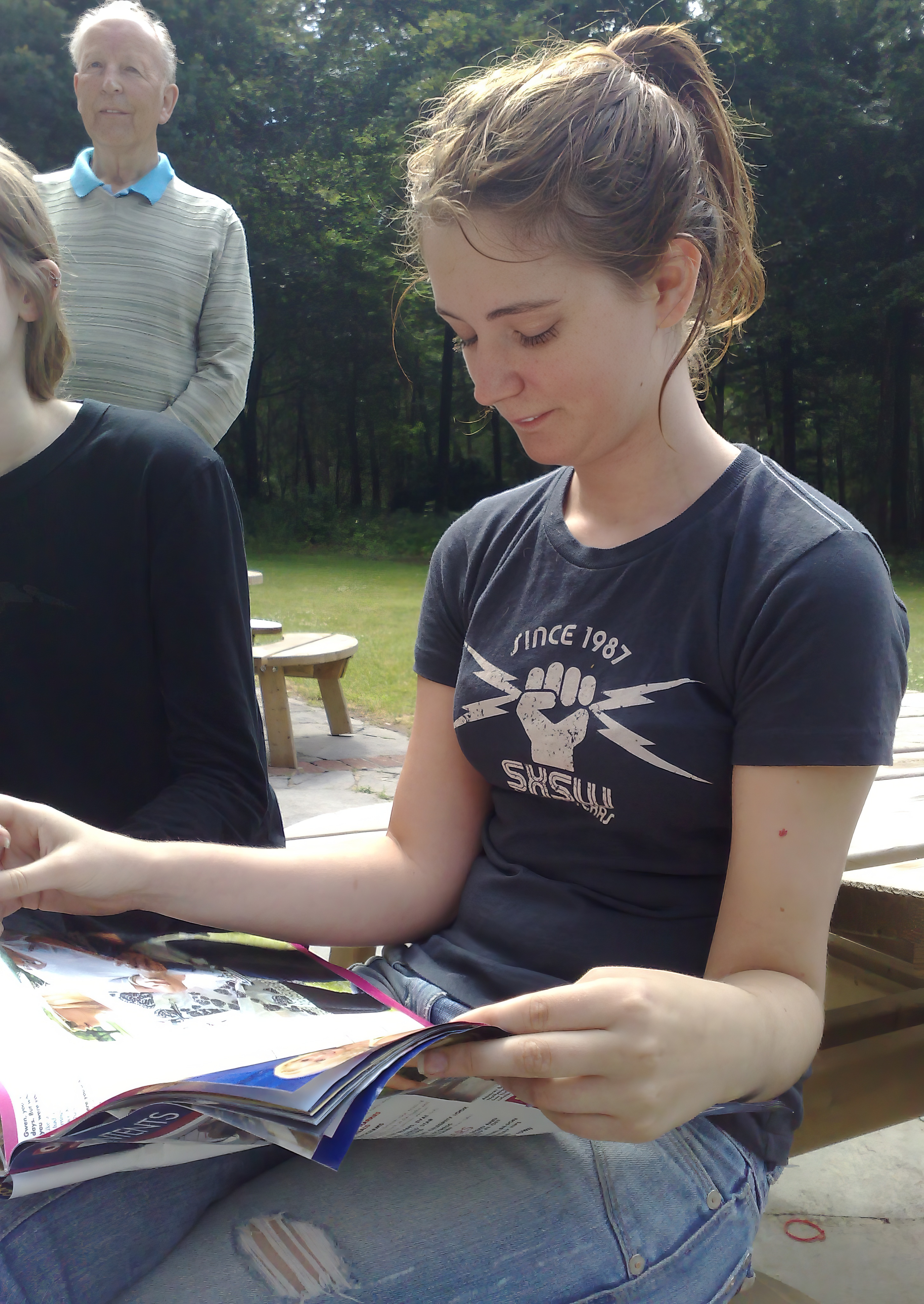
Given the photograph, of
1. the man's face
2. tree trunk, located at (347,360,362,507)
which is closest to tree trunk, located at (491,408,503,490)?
tree trunk, located at (347,360,362,507)

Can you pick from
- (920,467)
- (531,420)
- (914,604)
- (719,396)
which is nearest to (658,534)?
(531,420)

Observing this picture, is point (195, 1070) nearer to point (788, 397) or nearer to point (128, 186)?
point (128, 186)

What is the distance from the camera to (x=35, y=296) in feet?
5.89

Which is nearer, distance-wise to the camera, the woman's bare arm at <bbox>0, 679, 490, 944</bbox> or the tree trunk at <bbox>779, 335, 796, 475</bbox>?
the woman's bare arm at <bbox>0, 679, 490, 944</bbox>

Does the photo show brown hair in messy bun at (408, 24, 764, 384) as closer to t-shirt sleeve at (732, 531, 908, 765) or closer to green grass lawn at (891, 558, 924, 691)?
t-shirt sleeve at (732, 531, 908, 765)

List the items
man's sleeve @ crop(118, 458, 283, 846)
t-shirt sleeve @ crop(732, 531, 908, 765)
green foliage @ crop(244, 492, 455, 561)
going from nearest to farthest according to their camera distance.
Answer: t-shirt sleeve @ crop(732, 531, 908, 765)
man's sleeve @ crop(118, 458, 283, 846)
green foliage @ crop(244, 492, 455, 561)

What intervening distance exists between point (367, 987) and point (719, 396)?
26006 millimetres

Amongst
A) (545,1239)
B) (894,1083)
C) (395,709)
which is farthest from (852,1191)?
(395,709)

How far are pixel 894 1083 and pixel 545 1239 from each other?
101cm

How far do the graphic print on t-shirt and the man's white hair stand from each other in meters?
3.03

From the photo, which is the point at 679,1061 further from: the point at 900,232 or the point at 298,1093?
the point at 900,232

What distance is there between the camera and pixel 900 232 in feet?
67.7

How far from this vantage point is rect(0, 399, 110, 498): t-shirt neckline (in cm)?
176

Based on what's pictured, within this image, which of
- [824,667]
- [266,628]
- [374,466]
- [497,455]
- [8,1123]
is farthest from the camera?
[374,466]
